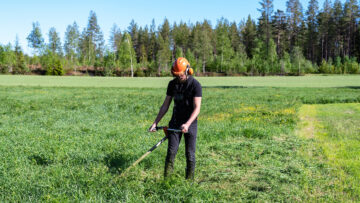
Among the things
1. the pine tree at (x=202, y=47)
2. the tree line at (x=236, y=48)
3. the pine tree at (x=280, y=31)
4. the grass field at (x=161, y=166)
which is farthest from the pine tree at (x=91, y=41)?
the grass field at (x=161, y=166)

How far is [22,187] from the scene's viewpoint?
472cm

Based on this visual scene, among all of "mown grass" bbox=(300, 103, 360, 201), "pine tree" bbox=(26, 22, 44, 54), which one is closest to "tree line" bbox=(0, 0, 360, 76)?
"pine tree" bbox=(26, 22, 44, 54)

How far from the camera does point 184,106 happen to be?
197 inches

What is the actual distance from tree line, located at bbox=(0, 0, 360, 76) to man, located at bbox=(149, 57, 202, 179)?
7617cm

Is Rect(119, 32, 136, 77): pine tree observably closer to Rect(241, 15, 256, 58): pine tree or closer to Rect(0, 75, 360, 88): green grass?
Rect(0, 75, 360, 88): green grass

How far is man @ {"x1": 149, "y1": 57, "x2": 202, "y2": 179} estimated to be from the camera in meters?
4.73

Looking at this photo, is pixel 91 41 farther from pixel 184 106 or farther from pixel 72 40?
pixel 184 106

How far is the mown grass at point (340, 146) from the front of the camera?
536cm

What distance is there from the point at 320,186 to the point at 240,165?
1.67 metres

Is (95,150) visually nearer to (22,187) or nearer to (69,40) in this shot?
(22,187)

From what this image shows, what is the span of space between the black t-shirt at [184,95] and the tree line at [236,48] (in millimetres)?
76221

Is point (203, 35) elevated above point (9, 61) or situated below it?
above

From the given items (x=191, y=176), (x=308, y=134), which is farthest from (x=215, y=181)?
(x=308, y=134)

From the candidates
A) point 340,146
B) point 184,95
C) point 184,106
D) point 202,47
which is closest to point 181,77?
point 184,95
